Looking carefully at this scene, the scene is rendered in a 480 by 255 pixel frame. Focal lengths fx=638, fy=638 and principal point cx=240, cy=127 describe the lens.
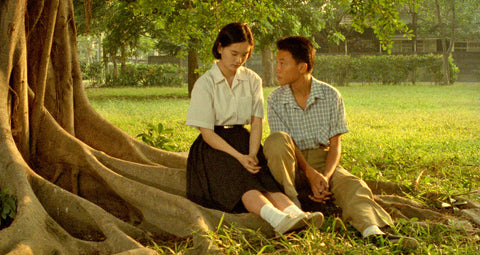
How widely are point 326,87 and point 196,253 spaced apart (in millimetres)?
Answer: 1876

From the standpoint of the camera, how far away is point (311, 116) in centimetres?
525

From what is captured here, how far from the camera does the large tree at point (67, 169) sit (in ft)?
14.3

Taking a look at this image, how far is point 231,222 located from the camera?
4.59m

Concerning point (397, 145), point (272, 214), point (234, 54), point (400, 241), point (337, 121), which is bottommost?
point (397, 145)

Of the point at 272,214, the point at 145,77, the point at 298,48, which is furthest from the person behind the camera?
the point at 145,77

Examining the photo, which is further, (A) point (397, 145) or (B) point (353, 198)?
(A) point (397, 145)

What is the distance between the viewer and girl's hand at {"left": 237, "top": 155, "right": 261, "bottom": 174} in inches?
185

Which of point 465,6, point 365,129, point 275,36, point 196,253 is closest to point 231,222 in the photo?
point 196,253

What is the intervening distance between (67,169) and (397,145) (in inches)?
223

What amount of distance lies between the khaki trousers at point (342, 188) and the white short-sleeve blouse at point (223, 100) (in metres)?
0.32

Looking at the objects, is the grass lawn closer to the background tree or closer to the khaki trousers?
the khaki trousers

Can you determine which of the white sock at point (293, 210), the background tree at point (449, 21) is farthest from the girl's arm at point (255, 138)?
the background tree at point (449, 21)

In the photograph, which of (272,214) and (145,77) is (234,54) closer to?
(272,214)

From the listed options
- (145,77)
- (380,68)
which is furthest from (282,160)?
(380,68)
